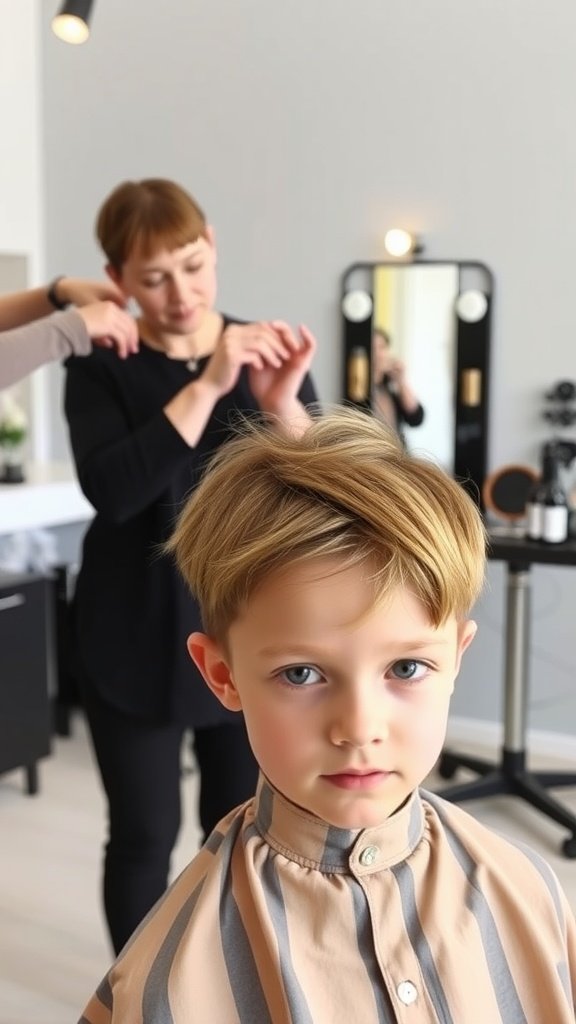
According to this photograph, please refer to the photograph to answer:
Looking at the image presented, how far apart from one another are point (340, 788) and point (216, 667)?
153mm

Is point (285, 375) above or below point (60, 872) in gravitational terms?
above

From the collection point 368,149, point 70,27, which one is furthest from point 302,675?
point 368,149

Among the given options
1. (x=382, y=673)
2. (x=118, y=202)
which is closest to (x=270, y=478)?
(x=382, y=673)

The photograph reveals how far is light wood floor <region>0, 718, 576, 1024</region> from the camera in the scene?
2.02 metres

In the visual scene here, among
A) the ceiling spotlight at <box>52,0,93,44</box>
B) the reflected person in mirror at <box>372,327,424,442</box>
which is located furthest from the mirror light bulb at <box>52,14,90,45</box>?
the reflected person in mirror at <box>372,327,424,442</box>

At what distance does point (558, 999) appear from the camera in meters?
0.84

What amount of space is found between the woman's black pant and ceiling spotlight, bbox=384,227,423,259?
A: 206cm

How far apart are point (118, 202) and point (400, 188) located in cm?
191

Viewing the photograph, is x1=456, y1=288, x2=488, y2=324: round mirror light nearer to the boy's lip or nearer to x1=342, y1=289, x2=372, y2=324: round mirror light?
x1=342, y1=289, x2=372, y2=324: round mirror light

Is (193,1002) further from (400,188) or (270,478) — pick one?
(400,188)

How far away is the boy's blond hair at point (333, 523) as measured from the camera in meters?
0.78

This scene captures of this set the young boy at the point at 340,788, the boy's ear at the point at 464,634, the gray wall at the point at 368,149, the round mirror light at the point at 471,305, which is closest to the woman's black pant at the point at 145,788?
the young boy at the point at 340,788

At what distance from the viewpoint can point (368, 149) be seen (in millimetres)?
3229

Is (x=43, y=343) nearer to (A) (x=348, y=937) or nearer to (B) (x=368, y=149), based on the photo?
(A) (x=348, y=937)
